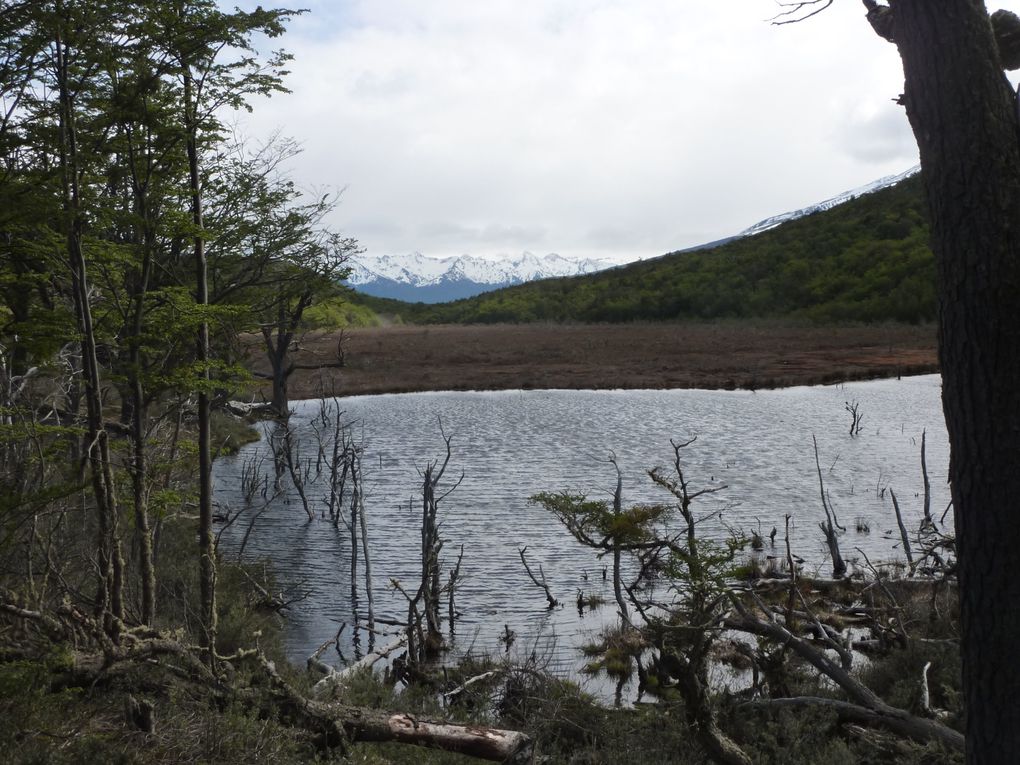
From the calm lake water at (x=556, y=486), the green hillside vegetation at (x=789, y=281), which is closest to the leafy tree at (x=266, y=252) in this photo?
the calm lake water at (x=556, y=486)

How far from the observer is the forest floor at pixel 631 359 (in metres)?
46.9

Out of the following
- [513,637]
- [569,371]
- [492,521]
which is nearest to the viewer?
[513,637]

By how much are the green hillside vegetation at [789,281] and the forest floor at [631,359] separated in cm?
471

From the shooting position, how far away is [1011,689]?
13.8 ft

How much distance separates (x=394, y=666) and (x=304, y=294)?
13.7m

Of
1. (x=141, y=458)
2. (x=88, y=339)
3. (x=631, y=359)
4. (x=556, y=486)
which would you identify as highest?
(x=88, y=339)

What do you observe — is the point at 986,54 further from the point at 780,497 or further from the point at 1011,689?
the point at 780,497

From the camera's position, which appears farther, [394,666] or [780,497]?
[780,497]

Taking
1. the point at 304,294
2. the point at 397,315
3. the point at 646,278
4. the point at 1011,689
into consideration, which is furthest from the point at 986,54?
the point at 397,315

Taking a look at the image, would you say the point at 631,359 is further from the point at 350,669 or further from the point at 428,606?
the point at 350,669

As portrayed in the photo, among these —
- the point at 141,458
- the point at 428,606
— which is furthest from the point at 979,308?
the point at 428,606

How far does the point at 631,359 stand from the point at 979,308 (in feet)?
172

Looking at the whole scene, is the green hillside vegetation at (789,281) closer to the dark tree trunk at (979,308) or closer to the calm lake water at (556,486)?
the calm lake water at (556,486)

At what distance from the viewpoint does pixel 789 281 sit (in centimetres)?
7938
